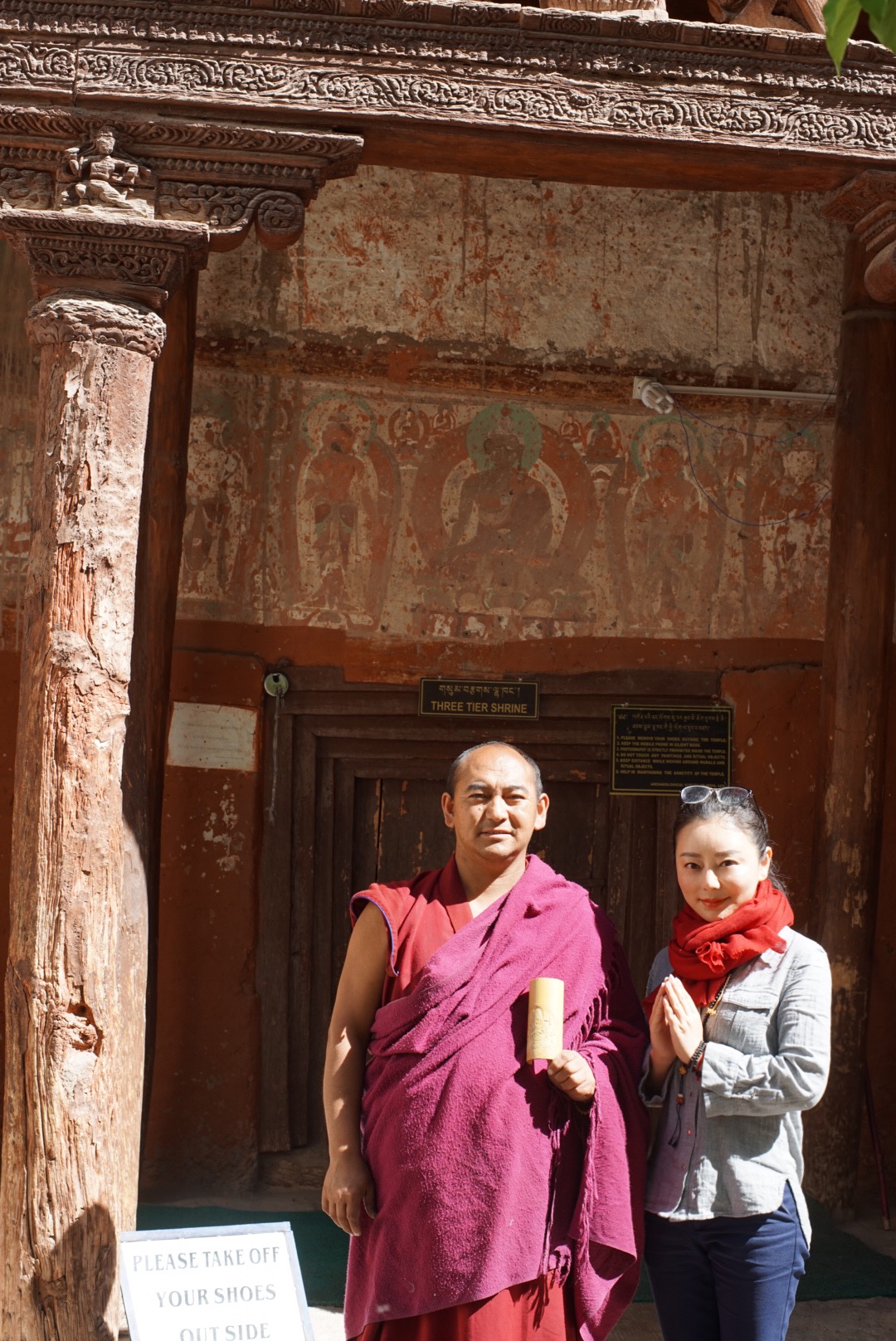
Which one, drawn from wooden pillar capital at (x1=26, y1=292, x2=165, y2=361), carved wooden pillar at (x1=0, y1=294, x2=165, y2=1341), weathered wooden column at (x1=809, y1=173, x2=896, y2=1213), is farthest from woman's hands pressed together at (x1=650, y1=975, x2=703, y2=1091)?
weathered wooden column at (x1=809, y1=173, x2=896, y2=1213)

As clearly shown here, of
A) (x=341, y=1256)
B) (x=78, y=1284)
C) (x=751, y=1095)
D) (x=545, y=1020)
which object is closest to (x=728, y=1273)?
(x=751, y=1095)

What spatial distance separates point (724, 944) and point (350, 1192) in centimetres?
95

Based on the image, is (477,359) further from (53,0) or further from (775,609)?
(53,0)

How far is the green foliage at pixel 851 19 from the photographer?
173 centimetres

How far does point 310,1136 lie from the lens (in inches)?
228

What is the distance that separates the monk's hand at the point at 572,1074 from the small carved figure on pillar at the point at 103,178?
2377mm

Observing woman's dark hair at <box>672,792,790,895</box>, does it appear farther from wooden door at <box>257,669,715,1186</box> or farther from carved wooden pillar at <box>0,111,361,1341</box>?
wooden door at <box>257,669,715,1186</box>

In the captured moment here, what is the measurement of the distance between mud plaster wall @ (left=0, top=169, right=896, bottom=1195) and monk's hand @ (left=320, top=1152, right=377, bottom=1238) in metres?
2.78

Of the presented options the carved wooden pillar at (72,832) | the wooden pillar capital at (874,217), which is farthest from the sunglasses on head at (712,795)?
the wooden pillar capital at (874,217)

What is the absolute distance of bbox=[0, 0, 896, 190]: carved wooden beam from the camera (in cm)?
366

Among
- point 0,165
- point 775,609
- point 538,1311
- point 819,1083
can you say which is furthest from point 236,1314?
point 775,609

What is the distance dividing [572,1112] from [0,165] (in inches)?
109

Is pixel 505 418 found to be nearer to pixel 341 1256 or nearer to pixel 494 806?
pixel 494 806

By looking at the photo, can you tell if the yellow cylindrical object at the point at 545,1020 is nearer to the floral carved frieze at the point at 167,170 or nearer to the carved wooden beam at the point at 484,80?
the floral carved frieze at the point at 167,170
